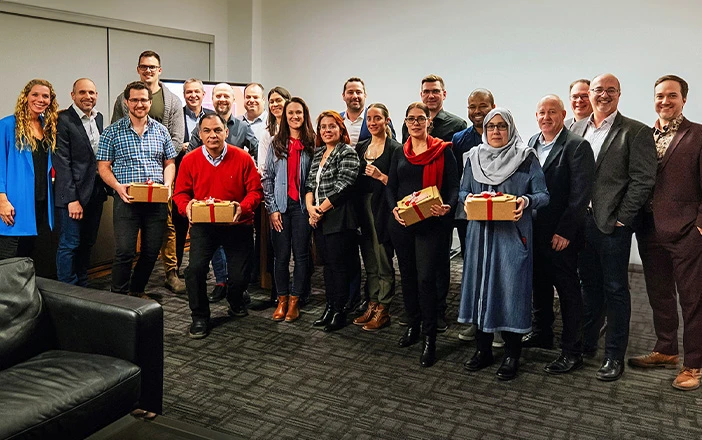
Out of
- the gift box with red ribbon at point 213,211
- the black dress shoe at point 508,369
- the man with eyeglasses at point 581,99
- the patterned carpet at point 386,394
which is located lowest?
the patterned carpet at point 386,394

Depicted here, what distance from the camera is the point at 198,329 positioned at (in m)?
4.11

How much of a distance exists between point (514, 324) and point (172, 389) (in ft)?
5.76

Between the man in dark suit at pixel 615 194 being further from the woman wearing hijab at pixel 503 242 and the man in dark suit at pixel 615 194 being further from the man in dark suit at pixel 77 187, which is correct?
the man in dark suit at pixel 77 187

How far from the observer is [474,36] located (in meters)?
6.48

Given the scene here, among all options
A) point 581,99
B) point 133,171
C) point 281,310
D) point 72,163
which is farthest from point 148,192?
point 581,99

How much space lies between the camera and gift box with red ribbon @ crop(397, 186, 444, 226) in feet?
11.6

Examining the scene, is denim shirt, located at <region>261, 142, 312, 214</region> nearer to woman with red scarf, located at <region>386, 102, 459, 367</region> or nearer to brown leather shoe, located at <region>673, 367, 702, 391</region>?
woman with red scarf, located at <region>386, 102, 459, 367</region>

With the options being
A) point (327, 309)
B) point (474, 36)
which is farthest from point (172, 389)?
point (474, 36)

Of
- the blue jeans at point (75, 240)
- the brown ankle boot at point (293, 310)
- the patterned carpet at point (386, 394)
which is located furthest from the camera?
the blue jeans at point (75, 240)

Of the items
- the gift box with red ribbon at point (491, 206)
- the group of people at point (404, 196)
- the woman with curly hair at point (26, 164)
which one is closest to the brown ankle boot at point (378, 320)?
the group of people at point (404, 196)

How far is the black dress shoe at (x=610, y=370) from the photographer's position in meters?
3.51

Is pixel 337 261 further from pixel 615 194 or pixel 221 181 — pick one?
pixel 615 194

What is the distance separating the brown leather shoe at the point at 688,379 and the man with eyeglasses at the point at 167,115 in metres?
3.35

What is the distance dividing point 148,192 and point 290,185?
89 centimetres
